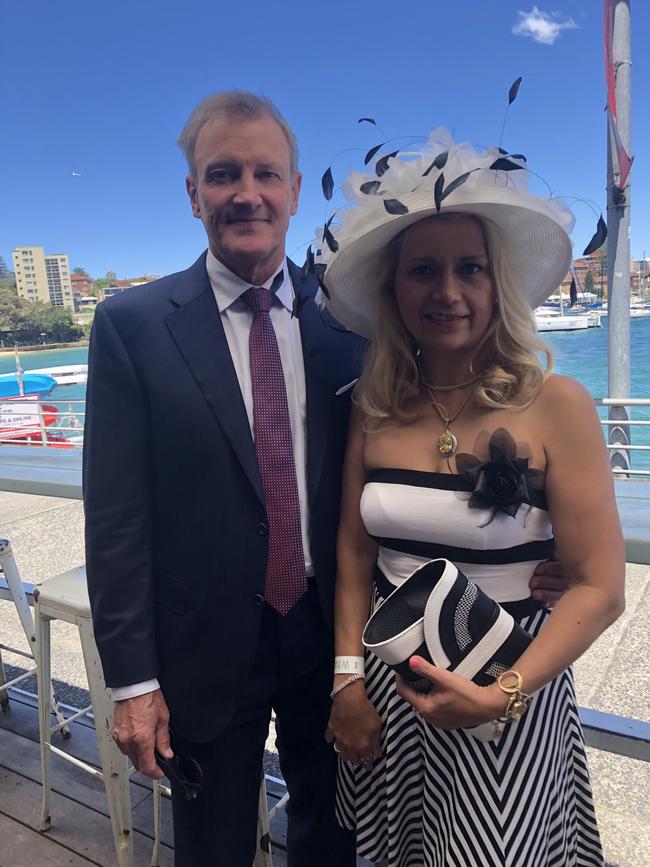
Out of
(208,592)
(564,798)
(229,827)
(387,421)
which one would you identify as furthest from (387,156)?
(229,827)

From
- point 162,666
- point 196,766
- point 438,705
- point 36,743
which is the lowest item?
point 36,743

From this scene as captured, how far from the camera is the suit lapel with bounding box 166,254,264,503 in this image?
3.93 feet

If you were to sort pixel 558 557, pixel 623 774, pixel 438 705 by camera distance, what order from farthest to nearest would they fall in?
pixel 623 774
pixel 558 557
pixel 438 705

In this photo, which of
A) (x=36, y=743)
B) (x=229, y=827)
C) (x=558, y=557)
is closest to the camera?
(x=558, y=557)

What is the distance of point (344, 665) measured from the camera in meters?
1.20

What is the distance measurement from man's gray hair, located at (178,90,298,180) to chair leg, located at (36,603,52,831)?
1383mm

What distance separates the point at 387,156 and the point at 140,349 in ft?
1.95

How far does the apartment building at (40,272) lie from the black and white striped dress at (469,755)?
38652 mm

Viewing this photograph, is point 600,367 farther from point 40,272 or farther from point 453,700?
point 453,700

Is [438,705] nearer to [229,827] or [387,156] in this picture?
[229,827]

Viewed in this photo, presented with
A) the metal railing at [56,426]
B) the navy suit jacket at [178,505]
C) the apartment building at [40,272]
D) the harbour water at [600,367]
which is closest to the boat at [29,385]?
the harbour water at [600,367]

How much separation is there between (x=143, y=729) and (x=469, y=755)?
2.10 ft

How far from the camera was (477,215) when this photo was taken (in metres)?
1.12

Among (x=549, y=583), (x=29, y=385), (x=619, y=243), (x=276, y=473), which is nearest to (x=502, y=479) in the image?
(x=549, y=583)
